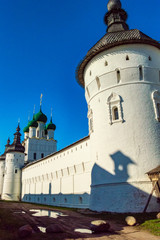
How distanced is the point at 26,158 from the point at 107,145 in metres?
32.5

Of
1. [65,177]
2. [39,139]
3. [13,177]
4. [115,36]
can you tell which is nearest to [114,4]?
[115,36]

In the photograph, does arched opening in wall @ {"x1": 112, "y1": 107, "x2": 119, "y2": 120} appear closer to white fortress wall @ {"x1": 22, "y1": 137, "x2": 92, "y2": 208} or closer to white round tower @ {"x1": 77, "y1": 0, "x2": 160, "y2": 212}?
white round tower @ {"x1": 77, "y1": 0, "x2": 160, "y2": 212}

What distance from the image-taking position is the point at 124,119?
41.8 ft

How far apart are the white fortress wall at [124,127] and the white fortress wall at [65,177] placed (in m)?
3.68

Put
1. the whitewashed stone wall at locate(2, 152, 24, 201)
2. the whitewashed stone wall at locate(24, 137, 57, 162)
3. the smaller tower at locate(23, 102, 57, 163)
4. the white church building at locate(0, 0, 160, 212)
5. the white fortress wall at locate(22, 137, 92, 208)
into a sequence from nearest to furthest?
the white church building at locate(0, 0, 160, 212) < the white fortress wall at locate(22, 137, 92, 208) < the whitewashed stone wall at locate(2, 152, 24, 201) < the whitewashed stone wall at locate(24, 137, 57, 162) < the smaller tower at locate(23, 102, 57, 163)

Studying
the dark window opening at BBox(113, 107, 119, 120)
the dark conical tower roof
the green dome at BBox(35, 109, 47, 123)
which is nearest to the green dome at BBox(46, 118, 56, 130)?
the green dome at BBox(35, 109, 47, 123)

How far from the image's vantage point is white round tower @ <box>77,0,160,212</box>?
11539 mm

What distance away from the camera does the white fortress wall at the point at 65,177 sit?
17.4 meters

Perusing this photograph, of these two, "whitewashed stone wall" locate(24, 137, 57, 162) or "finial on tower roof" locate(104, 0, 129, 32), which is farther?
"whitewashed stone wall" locate(24, 137, 57, 162)

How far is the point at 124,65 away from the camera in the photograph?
13.6 m

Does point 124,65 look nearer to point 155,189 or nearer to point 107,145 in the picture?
point 107,145

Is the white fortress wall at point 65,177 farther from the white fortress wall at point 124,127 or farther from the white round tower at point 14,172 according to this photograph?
the white round tower at point 14,172

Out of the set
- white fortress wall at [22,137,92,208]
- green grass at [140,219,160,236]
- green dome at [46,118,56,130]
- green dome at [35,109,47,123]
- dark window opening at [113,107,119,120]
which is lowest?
green grass at [140,219,160,236]

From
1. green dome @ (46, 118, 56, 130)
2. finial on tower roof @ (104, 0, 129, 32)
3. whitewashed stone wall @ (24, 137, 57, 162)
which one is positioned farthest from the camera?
green dome @ (46, 118, 56, 130)
